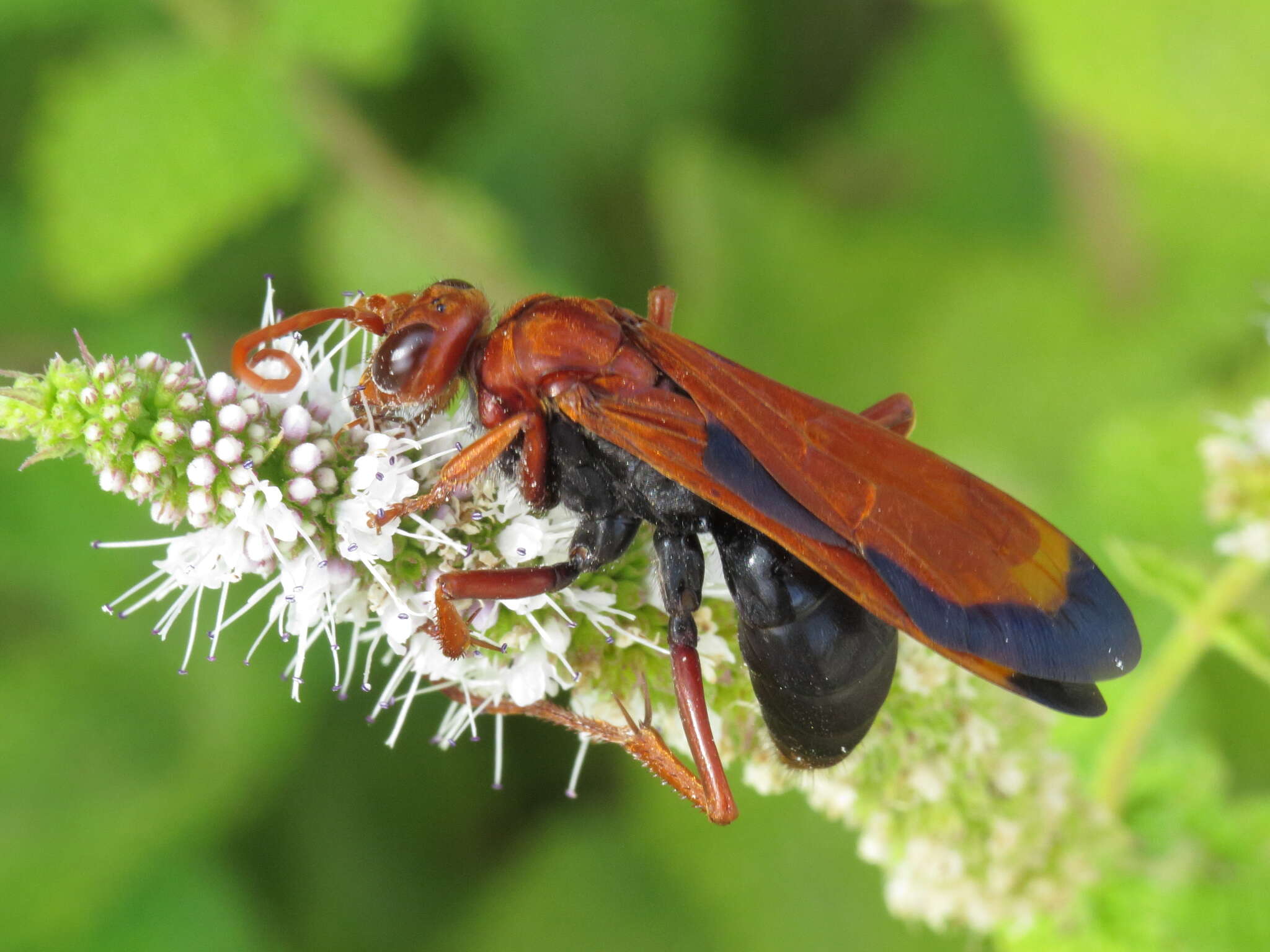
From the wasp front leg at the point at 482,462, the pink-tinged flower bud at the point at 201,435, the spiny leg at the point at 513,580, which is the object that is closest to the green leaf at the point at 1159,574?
the spiny leg at the point at 513,580

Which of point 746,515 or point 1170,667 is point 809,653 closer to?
point 746,515

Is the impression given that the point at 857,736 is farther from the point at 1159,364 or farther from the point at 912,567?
the point at 1159,364

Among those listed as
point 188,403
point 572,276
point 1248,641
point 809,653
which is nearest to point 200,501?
point 188,403

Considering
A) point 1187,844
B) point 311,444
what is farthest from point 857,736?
point 1187,844

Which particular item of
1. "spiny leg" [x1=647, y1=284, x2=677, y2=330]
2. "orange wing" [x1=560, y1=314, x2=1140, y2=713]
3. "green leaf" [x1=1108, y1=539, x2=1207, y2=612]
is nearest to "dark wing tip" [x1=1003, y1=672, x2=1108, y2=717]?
"orange wing" [x1=560, y1=314, x2=1140, y2=713]

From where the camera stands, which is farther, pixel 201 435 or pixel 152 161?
pixel 152 161
